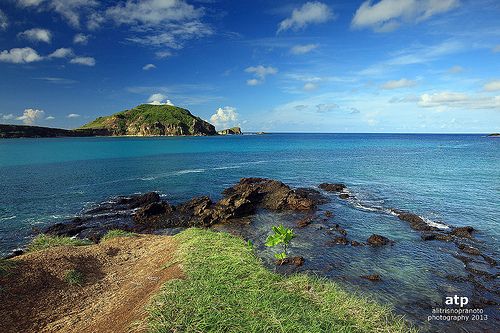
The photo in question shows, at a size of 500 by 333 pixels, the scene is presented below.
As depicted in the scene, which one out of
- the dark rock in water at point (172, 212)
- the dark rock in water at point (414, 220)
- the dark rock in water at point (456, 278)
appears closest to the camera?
the dark rock in water at point (456, 278)

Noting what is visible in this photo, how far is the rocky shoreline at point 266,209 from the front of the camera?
2022cm

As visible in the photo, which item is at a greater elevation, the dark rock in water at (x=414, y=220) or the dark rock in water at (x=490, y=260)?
the dark rock in water at (x=414, y=220)

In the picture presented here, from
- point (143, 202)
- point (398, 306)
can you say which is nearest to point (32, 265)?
point (398, 306)

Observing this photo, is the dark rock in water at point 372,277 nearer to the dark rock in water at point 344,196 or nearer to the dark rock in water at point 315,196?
the dark rock in water at point 315,196

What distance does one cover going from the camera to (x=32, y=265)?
15.3m

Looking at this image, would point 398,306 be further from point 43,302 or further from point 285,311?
point 43,302

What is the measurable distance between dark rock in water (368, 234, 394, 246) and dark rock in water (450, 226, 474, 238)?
657 centimetres

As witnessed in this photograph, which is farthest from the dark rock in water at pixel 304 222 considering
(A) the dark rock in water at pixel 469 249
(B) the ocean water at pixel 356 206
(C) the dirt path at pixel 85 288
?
(C) the dirt path at pixel 85 288

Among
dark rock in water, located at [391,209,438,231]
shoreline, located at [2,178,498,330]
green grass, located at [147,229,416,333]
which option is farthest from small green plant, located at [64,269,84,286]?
dark rock in water, located at [391,209,438,231]

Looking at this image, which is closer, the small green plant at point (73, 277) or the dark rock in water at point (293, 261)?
the small green plant at point (73, 277)

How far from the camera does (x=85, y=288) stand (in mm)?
14266

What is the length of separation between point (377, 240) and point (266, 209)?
1459 cm

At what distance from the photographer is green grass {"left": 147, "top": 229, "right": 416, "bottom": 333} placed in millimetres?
9539

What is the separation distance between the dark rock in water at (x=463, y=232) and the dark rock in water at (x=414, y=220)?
169 centimetres
